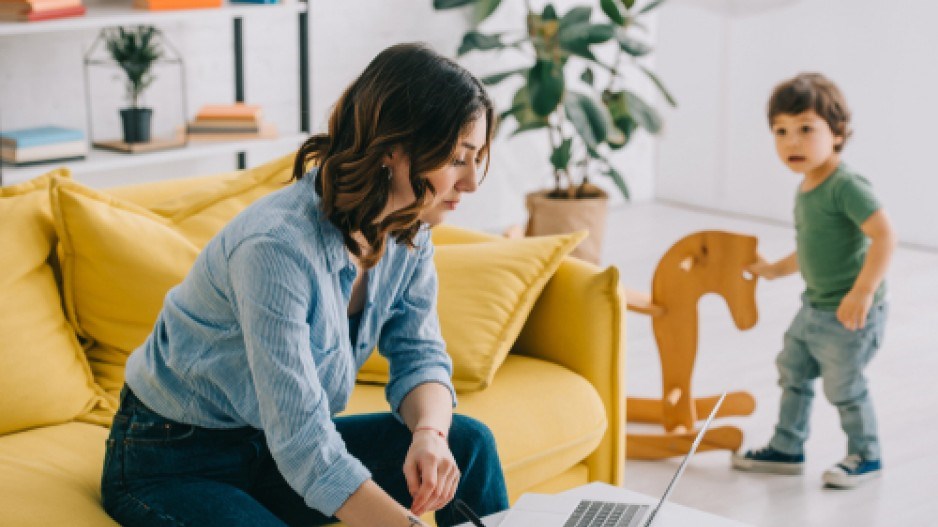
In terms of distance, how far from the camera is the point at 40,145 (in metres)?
3.38

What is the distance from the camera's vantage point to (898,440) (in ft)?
10.1

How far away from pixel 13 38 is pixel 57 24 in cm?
54

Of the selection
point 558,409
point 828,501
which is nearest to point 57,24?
point 558,409

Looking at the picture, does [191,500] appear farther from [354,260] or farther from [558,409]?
[558,409]

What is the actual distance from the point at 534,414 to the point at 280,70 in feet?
8.16

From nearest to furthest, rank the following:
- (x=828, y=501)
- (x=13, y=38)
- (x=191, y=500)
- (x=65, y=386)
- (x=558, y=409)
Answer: (x=191, y=500) → (x=65, y=386) → (x=558, y=409) → (x=828, y=501) → (x=13, y=38)

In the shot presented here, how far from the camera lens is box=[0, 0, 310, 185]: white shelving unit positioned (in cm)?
329

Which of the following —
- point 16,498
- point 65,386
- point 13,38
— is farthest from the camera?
point 13,38

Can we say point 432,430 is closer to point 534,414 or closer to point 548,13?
point 534,414

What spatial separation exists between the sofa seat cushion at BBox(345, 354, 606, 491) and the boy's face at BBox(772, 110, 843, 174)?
2.62 feet

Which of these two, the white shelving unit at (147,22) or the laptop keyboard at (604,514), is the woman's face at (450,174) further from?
the white shelving unit at (147,22)

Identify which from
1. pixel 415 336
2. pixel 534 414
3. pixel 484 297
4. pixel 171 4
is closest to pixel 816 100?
pixel 484 297

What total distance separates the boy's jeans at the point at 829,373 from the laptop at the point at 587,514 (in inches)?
46.2

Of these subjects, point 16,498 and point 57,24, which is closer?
point 16,498
